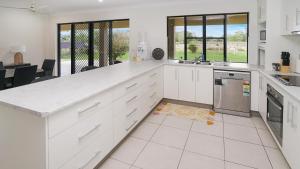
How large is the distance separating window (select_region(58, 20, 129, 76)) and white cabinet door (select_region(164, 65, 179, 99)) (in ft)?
5.76

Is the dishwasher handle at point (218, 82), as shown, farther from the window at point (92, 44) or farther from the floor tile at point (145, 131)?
the window at point (92, 44)

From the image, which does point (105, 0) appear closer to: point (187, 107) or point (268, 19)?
point (187, 107)

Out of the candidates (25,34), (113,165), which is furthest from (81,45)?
(113,165)

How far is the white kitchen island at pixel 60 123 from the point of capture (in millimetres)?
1353

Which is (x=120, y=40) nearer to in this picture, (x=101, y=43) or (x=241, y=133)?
(x=101, y=43)

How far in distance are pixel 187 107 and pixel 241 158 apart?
1812 millimetres

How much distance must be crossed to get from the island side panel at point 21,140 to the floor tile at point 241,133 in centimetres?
231

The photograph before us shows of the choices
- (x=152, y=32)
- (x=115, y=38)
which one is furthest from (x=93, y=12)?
(x=152, y=32)

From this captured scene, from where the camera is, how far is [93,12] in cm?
556

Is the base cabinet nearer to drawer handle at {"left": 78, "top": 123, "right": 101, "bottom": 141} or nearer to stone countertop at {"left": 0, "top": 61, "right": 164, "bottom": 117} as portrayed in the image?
stone countertop at {"left": 0, "top": 61, "right": 164, "bottom": 117}

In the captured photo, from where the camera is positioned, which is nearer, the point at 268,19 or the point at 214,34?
the point at 268,19

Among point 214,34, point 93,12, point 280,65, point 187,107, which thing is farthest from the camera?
point 93,12

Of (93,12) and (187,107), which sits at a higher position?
(93,12)

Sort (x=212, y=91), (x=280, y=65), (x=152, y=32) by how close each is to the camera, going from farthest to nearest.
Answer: (x=152, y=32)
(x=212, y=91)
(x=280, y=65)
